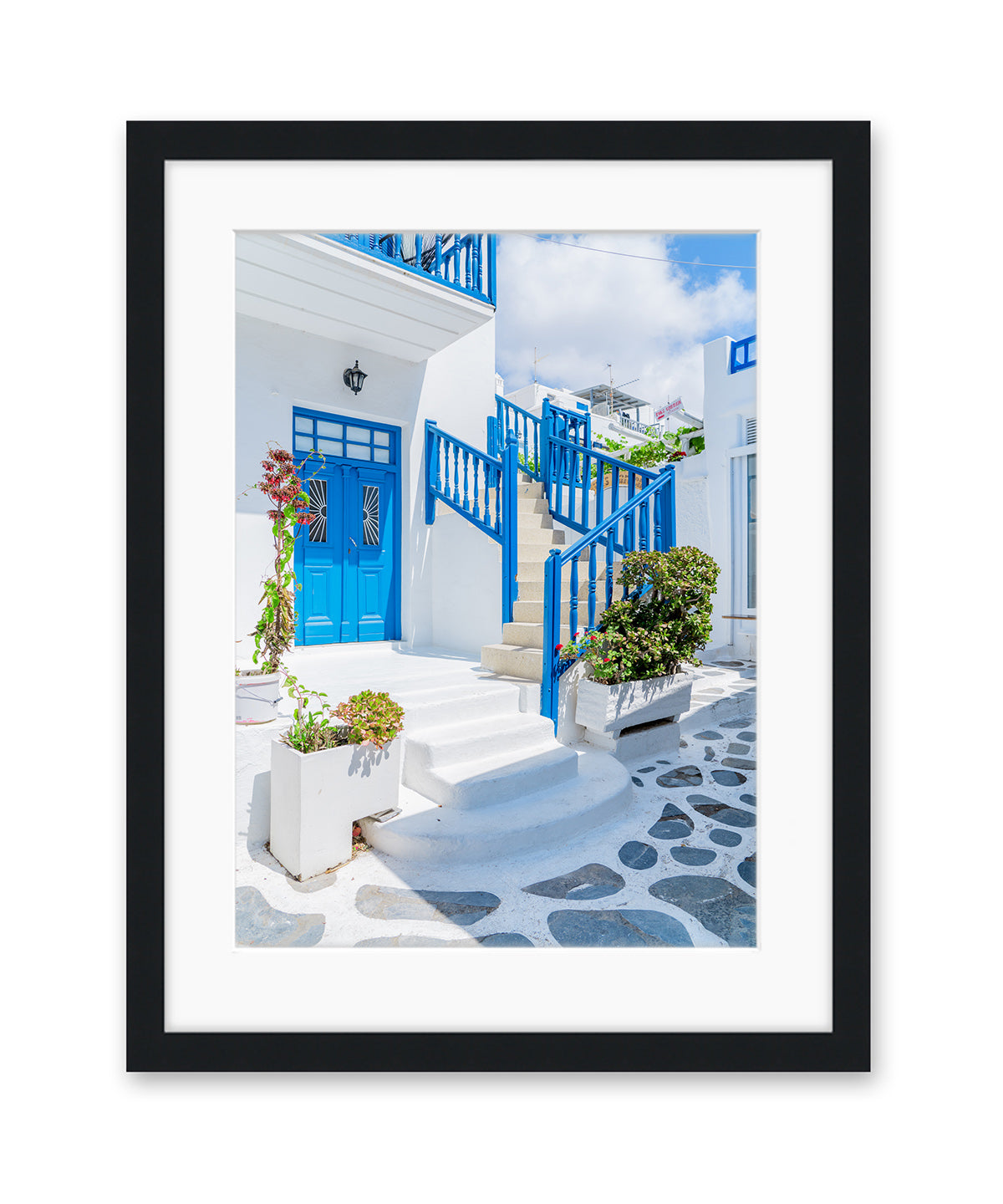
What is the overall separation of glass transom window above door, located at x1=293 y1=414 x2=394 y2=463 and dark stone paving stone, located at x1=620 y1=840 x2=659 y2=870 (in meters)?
3.78

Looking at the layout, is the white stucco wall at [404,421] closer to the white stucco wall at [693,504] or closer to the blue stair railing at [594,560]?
the blue stair railing at [594,560]

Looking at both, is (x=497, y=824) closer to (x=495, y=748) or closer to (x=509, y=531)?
(x=495, y=748)

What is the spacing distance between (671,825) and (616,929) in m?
0.82

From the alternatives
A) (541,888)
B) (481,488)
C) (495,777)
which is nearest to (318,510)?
(481,488)

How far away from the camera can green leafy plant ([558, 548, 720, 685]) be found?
3393 millimetres

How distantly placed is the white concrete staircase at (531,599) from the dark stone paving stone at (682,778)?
0.91 m

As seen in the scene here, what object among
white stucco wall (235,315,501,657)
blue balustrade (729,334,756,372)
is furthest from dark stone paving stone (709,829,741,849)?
blue balustrade (729,334,756,372)

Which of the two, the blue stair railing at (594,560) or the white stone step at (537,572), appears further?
the white stone step at (537,572)

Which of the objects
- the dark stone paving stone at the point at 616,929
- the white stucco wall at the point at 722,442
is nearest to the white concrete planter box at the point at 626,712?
the dark stone paving stone at the point at 616,929
